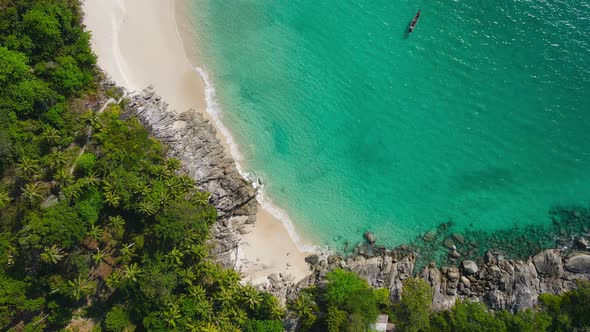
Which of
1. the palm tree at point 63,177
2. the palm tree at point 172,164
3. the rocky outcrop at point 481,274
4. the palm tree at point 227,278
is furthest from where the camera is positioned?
the rocky outcrop at point 481,274

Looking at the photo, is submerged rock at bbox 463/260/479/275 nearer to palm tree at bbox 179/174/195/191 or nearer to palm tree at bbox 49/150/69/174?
palm tree at bbox 179/174/195/191

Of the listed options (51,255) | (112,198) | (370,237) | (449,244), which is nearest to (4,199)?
(51,255)

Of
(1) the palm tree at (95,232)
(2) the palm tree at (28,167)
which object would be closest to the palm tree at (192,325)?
(1) the palm tree at (95,232)

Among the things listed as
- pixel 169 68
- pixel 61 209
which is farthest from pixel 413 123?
pixel 61 209

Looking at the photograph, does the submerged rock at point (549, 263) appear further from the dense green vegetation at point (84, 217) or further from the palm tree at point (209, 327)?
the palm tree at point (209, 327)

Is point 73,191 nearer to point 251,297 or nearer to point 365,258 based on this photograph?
point 251,297

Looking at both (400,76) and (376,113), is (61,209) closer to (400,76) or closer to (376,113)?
(376,113)
